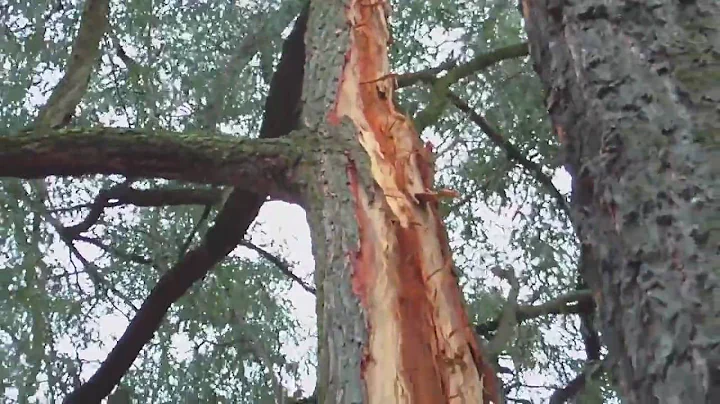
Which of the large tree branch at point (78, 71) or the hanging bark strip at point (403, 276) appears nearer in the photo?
the hanging bark strip at point (403, 276)

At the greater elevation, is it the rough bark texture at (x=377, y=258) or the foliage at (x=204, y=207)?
the foliage at (x=204, y=207)

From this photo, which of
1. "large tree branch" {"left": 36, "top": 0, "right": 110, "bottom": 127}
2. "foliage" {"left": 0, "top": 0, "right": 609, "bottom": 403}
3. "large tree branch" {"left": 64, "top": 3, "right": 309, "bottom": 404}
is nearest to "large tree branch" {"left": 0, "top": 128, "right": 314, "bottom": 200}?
"large tree branch" {"left": 36, "top": 0, "right": 110, "bottom": 127}

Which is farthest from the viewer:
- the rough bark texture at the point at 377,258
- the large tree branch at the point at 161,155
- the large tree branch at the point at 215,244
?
the large tree branch at the point at 215,244

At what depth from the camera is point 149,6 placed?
263cm

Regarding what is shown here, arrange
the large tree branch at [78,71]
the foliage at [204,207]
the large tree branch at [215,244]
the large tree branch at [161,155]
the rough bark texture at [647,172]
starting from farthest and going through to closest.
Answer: the foliage at [204,207] < the large tree branch at [215,244] < the large tree branch at [78,71] < the large tree branch at [161,155] < the rough bark texture at [647,172]

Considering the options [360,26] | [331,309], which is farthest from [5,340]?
[331,309]

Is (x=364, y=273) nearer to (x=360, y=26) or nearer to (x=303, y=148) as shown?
(x=303, y=148)

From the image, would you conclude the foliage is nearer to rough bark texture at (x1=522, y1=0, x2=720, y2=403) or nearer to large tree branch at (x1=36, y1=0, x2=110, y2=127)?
large tree branch at (x1=36, y1=0, x2=110, y2=127)

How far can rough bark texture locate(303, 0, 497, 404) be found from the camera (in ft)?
4.07

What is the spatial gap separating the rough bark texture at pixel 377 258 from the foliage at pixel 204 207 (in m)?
0.79

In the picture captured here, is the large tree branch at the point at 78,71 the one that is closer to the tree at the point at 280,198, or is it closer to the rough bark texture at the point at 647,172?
the tree at the point at 280,198

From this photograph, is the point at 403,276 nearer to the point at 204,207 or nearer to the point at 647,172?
the point at 647,172

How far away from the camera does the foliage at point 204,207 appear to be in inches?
96.6

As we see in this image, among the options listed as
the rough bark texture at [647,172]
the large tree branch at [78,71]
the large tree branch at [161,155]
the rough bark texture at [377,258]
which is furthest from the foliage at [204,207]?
the rough bark texture at [647,172]
